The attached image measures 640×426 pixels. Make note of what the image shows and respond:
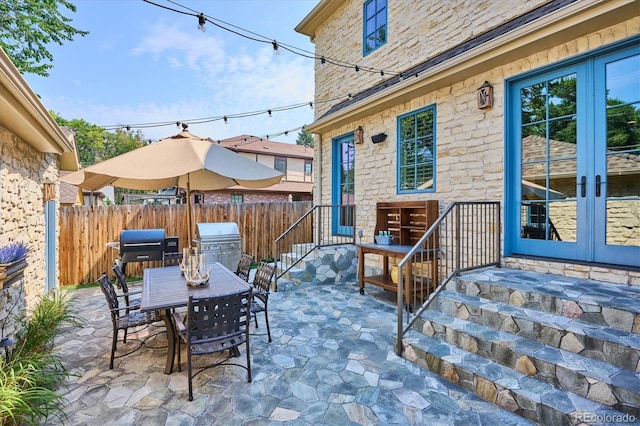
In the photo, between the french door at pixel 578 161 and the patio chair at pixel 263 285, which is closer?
the french door at pixel 578 161

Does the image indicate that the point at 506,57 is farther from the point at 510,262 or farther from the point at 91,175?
the point at 91,175

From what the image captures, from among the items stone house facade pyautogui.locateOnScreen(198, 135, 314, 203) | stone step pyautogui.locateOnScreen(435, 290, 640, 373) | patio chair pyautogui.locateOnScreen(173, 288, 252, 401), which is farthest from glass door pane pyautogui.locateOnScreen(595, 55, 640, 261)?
stone house facade pyautogui.locateOnScreen(198, 135, 314, 203)

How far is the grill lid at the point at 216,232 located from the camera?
267 inches

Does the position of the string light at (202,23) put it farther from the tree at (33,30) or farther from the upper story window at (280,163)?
the upper story window at (280,163)

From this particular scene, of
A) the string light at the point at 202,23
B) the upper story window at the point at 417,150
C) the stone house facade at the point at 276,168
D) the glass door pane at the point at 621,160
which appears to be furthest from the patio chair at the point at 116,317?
the stone house facade at the point at 276,168

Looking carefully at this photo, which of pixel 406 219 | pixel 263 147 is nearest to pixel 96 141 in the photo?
pixel 263 147

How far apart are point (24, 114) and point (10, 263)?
4.70ft

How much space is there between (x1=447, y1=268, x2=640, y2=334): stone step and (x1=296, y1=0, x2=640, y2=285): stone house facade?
0.33 meters

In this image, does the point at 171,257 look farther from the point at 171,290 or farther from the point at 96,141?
the point at 96,141

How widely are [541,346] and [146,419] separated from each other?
3.20 m

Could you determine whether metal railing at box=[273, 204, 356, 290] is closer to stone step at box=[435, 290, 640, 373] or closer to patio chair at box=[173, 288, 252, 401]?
patio chair at box=[173, 288, 252, 401]

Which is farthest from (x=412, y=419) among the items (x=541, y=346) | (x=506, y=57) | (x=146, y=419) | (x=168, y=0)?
(x=168, y=0)

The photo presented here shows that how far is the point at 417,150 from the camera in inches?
215

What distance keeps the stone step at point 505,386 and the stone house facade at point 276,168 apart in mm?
14292
